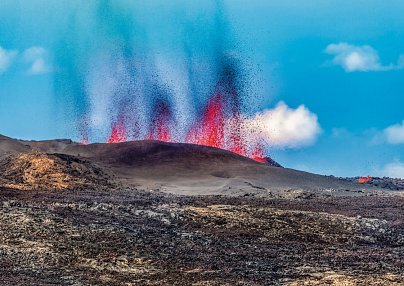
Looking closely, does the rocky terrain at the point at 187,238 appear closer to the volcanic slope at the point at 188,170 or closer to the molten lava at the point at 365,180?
the volcanic slope at the point at 188,170

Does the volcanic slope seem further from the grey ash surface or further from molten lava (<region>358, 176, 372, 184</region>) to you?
the grey ash surface

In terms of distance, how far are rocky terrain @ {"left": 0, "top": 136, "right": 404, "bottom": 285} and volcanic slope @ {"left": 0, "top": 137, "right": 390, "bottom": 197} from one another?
507cm

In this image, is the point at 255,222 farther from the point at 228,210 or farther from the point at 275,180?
the point at 275,180

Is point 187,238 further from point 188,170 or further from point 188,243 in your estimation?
point 188,170

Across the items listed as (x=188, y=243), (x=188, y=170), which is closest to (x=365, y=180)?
(x=188, y=170)

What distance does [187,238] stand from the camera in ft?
103

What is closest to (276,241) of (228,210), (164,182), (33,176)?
(228,210)

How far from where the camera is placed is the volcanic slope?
63.4m

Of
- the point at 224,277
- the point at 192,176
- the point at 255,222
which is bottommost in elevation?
the point at 224,277

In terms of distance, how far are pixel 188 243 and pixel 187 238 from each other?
990mm

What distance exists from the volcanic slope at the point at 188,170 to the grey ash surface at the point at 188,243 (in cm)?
1976

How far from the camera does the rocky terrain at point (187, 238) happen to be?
2433 cm

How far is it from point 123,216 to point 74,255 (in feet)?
26.8

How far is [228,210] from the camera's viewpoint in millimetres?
37594
